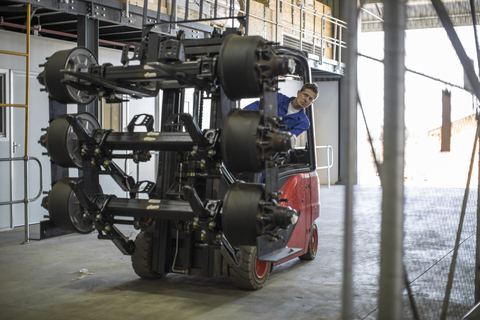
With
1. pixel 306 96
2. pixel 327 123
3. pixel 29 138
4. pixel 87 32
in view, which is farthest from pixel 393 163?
pixel 327 123

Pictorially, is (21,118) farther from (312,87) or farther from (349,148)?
(349,148)

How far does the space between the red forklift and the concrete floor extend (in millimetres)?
252

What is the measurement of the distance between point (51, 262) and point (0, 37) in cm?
392

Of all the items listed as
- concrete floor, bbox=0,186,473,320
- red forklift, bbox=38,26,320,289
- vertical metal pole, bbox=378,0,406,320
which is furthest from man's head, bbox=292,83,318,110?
vertical metal pole, bbox=378,0,406,320

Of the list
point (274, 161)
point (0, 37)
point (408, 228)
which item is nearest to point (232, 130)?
point (274, 161)

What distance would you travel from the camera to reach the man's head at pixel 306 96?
5230 mm

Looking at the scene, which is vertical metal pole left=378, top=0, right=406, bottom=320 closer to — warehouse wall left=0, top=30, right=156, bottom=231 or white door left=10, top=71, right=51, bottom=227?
white door left=10, top=71, right=51, bottom=227

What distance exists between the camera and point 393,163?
1.69 m

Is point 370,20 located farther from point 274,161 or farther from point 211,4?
point 211,4

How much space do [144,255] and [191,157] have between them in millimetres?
1630

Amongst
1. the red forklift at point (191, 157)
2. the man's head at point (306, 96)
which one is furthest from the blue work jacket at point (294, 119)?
the red forklift at point (191, 157)

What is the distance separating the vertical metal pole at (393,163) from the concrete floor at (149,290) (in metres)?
2.56

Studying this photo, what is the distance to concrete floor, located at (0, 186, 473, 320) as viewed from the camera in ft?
14.0

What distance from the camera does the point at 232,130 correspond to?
3.52 m
